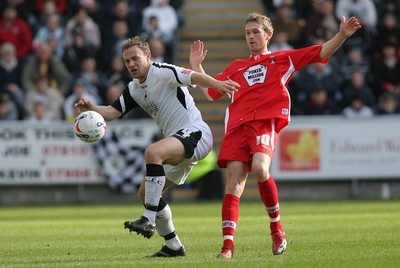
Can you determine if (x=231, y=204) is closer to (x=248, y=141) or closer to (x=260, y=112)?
(x=248, y=141)

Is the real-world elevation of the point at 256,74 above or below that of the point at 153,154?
above

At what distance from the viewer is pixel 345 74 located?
2352cm

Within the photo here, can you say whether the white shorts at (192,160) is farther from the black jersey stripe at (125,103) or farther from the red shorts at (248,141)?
the black jersey stripe at (125,103)

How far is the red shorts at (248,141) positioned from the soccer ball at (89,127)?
1.26 m

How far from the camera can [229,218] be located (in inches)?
410

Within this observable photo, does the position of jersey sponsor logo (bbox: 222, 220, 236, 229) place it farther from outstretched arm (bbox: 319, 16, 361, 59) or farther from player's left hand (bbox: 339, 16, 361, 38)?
player's left hand (bbox: 339, 16, 361, 38)

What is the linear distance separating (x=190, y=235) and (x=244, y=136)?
3.27 metres

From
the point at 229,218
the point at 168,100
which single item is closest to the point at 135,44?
the point at 168,100

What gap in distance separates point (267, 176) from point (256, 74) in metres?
1.09

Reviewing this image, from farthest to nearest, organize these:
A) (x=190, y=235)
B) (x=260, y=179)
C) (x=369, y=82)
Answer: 1. (x=369, y=82)
2. (x=190, y=235)
3. (x=260, y=179)

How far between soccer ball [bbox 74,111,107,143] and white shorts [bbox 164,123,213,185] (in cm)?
77

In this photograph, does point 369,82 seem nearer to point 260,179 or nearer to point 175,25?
A: point 175,25

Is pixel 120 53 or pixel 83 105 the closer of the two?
pixel 83 105

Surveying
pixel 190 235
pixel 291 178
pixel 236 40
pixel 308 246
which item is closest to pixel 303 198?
pixel 291 178
